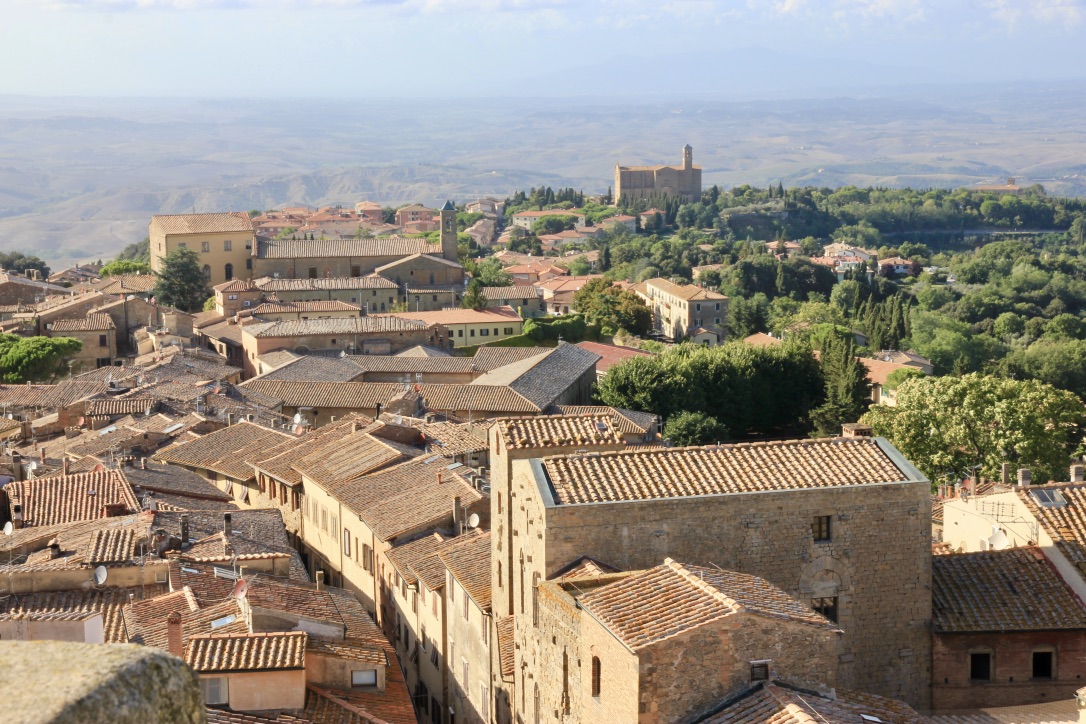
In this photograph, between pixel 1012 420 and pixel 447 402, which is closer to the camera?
pixel 1012 420

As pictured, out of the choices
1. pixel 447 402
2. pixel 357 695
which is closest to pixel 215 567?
pixel 357 695

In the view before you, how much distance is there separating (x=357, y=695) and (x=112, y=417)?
92.5ft

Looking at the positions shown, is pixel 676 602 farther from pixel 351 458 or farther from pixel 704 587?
pixel 351 458

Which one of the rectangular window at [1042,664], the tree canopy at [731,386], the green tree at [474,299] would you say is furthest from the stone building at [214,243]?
the rectangular window at [1042,664]

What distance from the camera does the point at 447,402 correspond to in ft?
168

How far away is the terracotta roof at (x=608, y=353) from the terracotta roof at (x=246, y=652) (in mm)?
46318

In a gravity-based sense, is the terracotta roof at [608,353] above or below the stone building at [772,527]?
below

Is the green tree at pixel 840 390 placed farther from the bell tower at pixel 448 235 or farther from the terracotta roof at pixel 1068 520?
the bell tower at pixel 448 235

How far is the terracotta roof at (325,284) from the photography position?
3169 inches

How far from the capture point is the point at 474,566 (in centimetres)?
2322

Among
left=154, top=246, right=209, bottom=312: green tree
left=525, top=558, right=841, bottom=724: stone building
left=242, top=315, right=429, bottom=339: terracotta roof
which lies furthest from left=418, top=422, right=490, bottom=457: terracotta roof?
left=154, top=246, right=209, bottom=312: green tree

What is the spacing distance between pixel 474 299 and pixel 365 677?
6332 cm

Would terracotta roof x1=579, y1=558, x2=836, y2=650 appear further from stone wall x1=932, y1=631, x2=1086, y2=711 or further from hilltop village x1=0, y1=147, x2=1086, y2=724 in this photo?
stone wall x1=932, y1=631, x2=1086, y2=711

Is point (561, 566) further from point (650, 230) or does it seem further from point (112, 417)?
point (650, 230)
